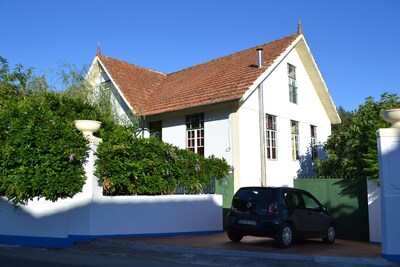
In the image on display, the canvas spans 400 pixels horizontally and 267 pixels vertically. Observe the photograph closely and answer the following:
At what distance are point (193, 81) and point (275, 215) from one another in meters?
11.9

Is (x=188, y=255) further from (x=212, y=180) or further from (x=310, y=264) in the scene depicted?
(x=212, y=180)

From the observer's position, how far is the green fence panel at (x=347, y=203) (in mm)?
13492

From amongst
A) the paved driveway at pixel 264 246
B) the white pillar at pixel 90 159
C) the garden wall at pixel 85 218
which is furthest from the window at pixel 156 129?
the white pillar at pixel 90 159

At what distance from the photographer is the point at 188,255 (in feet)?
32.9

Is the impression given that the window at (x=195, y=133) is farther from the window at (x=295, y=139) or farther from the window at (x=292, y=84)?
the window at (x=292, y=84)

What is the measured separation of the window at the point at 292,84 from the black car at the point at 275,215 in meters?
9.76

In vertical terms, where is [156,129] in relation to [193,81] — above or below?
below

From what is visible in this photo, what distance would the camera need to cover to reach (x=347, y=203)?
46.0 ft

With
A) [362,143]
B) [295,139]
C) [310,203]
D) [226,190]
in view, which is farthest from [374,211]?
[295,139]

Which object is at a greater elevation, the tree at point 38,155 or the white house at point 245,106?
the white house at point 245,106

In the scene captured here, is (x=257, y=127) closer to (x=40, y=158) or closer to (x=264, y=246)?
(x=264, y=246)

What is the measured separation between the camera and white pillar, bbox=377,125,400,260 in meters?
9.07

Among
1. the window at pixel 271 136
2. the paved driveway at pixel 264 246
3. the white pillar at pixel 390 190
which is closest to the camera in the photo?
the white pillar at pixel 390 190

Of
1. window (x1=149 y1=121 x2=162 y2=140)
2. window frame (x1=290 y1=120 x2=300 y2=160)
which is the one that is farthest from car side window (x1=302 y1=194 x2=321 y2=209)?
window (x1=149 y1=121 x2=162 y2=140)
